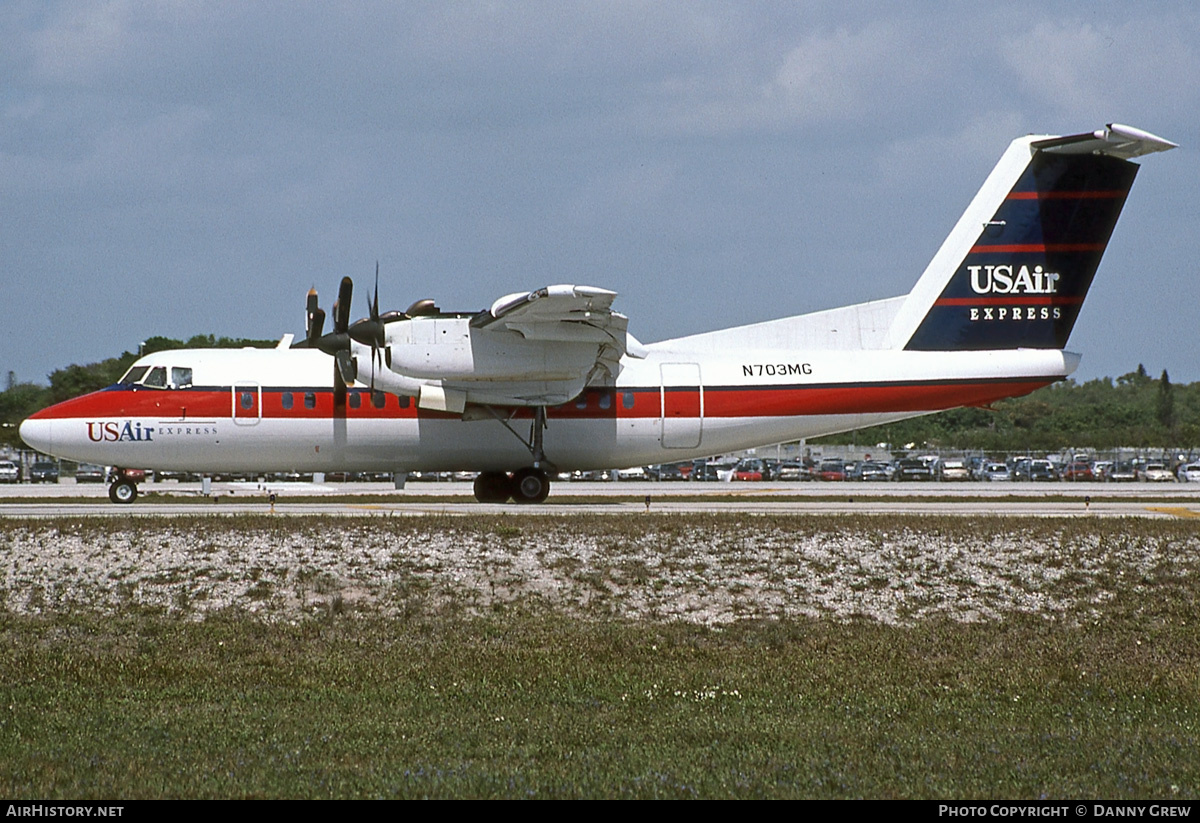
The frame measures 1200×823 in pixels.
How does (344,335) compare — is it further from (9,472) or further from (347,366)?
(9,472)

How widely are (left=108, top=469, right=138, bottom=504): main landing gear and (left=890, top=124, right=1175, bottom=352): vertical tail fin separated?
19180 mm

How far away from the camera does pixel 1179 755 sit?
29.3 ft

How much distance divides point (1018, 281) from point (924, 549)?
36.4ft

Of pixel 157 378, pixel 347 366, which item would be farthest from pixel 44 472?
pixel 347 366

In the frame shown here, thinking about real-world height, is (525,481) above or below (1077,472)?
above

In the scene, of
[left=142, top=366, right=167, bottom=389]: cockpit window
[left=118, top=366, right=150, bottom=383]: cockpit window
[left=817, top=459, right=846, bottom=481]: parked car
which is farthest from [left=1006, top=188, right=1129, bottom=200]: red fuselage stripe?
[left=817, top=459, right=846, bottom=481]: parked car

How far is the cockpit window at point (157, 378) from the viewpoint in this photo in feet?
91.6

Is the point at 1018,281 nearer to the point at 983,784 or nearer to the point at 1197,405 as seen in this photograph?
the point at 983,784

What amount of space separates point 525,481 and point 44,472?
→ 173 ft

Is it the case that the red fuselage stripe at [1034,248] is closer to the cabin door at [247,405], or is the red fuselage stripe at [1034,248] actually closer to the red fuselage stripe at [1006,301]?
the red fuselage stripe at [1006,301]

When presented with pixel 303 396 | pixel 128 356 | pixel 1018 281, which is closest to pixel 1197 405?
pixel 128 356

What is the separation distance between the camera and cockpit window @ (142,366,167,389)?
27906 mm

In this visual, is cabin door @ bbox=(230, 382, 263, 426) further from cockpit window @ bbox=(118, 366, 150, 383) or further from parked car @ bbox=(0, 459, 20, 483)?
parked car @ bbox=(0, 459, 20, 483)

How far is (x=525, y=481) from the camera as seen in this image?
28906mm
